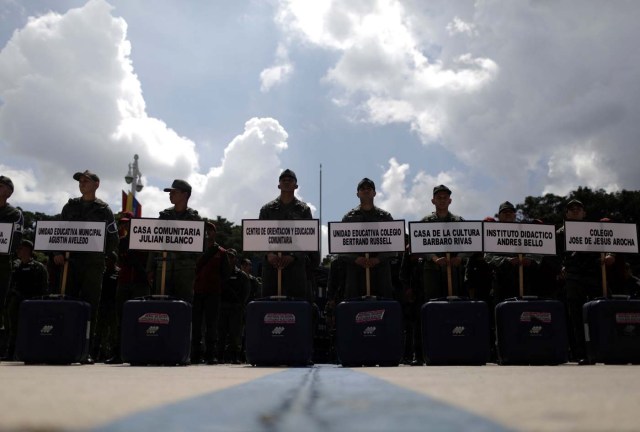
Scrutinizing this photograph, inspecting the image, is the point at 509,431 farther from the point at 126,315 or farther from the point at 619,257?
the point at 619,257

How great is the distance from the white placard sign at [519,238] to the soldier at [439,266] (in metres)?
0.38

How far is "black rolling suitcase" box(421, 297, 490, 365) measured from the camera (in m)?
5.33

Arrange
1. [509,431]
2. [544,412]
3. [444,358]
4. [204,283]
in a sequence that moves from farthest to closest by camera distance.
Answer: [204,283]
[444,358]
[544,412]
[509,431]

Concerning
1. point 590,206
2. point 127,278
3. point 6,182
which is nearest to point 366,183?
point 127,278

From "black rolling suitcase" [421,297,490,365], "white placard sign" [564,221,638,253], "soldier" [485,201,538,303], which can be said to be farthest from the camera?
"soldier" [485,201,538,303]

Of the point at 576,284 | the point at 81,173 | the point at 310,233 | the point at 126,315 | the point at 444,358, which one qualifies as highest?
the point at 81,173

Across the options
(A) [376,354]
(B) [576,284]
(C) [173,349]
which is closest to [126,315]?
(C) [173,349]

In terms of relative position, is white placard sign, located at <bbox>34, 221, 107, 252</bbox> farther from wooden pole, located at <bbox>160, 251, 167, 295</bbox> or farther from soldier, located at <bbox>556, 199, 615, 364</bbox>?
soldier, located at <bbox>556, 199, 615, 364</bbox>

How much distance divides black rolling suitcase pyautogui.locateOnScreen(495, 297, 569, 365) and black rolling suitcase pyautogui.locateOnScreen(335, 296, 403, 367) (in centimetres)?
113

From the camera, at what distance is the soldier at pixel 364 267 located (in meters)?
6.16

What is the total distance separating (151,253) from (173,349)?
1669mm

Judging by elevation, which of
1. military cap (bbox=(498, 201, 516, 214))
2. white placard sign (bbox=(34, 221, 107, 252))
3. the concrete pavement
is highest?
military cap (bbox=(498, 201, 516, 214))

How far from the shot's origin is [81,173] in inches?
254

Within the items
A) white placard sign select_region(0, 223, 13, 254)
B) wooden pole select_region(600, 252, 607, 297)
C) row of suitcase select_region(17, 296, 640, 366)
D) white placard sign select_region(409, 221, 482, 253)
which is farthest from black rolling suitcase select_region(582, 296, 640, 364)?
white placard sign select_region(0, 223, 13, 254)
